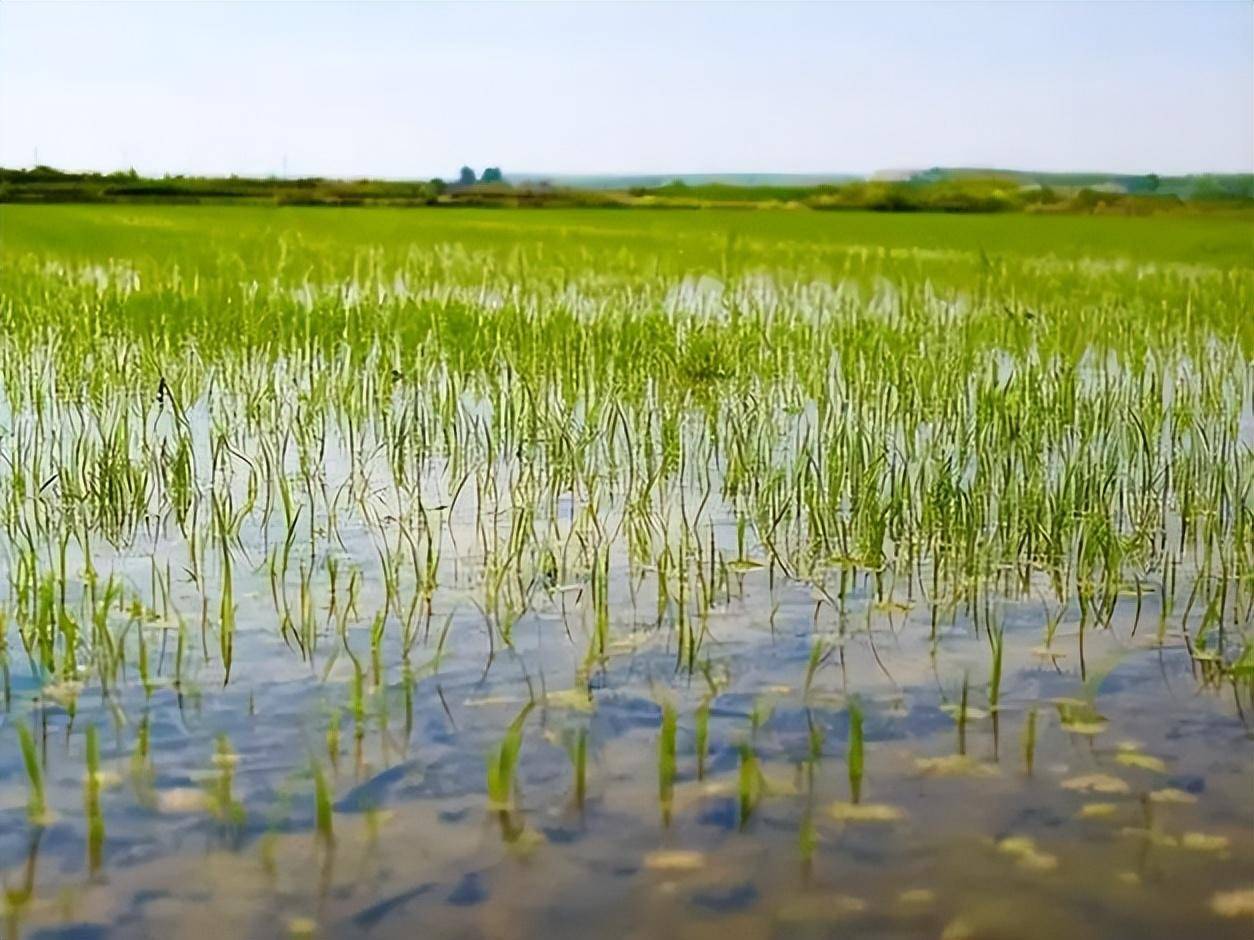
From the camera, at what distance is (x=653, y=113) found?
16.3ft

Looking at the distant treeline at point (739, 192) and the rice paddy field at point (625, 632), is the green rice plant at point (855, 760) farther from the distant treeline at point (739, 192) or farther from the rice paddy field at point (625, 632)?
the distant treeline at point (739, 192)

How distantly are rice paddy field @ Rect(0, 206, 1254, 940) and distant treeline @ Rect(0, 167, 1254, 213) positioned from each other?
2.18 feet

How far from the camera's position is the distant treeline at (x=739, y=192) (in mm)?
6098

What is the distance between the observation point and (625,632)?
3152 millimetres

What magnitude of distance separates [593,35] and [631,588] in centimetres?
215

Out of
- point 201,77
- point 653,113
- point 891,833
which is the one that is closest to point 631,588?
point 891,833

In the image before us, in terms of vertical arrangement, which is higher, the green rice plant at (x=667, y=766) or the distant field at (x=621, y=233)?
the distant field at (x=621, y=233)

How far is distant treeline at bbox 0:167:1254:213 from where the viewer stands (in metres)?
6.10

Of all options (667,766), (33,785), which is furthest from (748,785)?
(33,785)

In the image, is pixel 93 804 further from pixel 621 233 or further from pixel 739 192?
pixel 621 233

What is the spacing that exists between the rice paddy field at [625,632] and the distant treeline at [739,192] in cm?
66

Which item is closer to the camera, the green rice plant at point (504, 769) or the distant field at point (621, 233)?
the green rice plant at point (504, 769)

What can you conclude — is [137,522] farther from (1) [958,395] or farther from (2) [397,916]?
(1) [958,395]

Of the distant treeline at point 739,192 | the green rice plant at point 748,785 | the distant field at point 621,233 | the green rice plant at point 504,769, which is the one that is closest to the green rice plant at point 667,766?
the green rice plant at point 748,785
